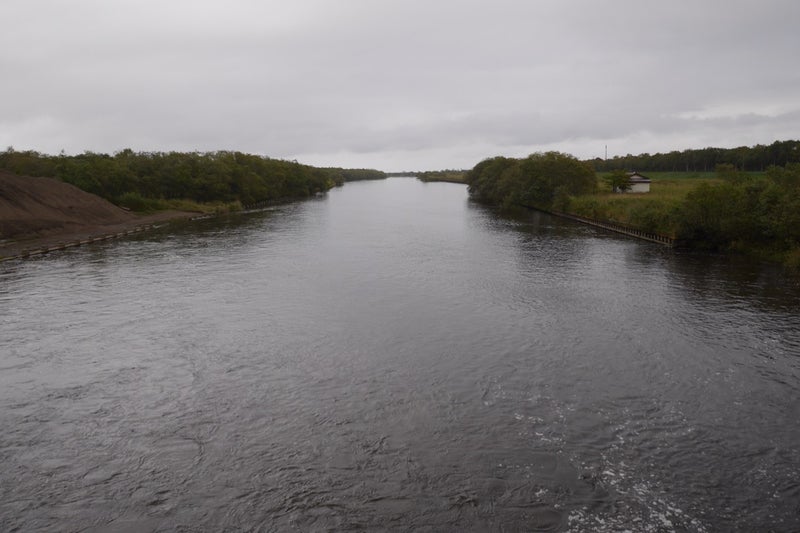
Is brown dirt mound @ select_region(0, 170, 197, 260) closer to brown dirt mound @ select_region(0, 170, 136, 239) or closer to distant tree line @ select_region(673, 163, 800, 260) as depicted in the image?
brown dirt mound @ select_region(0, 170, 136, 239)

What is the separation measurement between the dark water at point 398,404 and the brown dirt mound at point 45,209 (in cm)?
2818

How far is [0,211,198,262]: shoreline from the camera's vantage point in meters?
53.0

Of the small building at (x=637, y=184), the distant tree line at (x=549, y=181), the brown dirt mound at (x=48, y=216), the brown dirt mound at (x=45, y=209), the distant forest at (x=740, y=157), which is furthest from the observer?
the distant forest at (x=740, y=157)

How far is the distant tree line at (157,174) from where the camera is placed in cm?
9212

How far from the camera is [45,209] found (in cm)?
6950

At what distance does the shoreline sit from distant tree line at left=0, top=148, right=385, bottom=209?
12466 mm

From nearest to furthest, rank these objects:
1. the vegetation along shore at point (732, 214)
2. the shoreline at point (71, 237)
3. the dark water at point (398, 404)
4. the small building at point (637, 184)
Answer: the dark water at point (398, 404), the vegetation along shore at point (732, 214), the shoreline at point (71, 237), the small building at point (637, 184)

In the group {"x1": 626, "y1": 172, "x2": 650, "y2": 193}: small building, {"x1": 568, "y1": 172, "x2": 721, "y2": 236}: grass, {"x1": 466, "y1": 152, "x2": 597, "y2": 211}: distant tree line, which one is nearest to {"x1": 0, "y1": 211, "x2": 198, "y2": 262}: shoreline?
{"x1": 568, "y1": 172, "x2": 721, "y2": 236}: grass

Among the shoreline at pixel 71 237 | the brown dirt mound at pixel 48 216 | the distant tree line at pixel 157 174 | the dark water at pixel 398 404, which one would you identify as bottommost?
the dark water at pixel 398 404

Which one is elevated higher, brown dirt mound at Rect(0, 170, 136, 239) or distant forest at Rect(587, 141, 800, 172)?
distant forest at Rect(587, 141, 800, 172)

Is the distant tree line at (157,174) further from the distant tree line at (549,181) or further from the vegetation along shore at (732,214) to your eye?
the vegetation along shore at (732,214)

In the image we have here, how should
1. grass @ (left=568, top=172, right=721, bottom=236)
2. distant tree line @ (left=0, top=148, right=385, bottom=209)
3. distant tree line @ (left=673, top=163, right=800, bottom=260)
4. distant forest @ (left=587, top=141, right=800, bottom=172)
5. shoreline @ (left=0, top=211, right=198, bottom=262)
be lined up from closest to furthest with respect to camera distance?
distant tree line @ (left=673, top=163, right=800, bottom=260), shoreline @ (left=0, top=211, right=198, bottom=262), grass @ (left=568, top=172, right=721, bottom=236), distant tree line @ (left=0, top=148, right=385, bottom=209), distant forest @ (left=587, top=141, right=800, bottom=172)

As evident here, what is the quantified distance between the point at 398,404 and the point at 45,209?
6882cm

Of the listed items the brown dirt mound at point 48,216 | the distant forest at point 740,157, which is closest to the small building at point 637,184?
the distant forest at point 740,157
